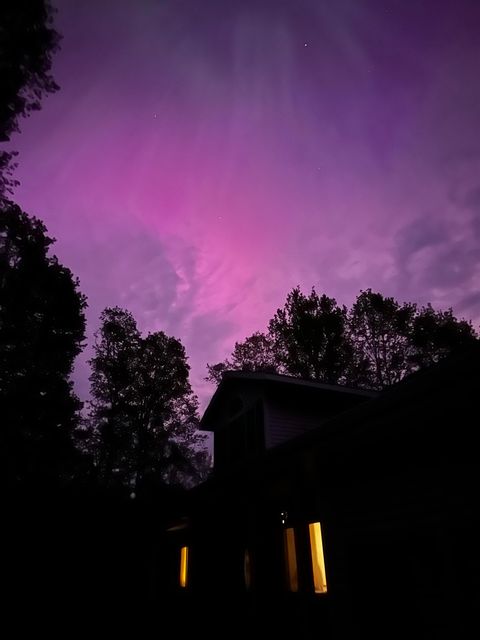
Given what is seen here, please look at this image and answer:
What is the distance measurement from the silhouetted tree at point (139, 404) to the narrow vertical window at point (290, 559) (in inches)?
705

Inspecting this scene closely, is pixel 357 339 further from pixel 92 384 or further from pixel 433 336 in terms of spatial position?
pixel 92 384

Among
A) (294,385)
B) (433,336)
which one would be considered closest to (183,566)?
(294,385)

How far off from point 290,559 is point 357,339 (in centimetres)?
1980

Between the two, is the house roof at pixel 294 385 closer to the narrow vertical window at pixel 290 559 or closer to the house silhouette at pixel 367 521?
the house silhouette at pixel 367 521

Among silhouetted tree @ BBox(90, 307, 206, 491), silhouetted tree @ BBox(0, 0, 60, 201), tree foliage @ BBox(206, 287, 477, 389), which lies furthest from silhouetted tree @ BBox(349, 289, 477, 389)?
silhouetted tree @ BBox(0, 0, 60, 201)

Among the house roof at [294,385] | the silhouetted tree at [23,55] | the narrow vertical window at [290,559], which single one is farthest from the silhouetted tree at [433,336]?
the silhouetted tree at [23,55]

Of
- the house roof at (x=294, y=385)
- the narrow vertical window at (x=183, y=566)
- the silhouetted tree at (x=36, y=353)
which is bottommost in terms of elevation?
the narrow vertical window at (x=183, y=566)

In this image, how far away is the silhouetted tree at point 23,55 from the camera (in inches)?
380

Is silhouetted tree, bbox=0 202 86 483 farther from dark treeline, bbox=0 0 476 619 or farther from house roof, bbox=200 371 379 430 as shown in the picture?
house roof, bbox=200 371 379 430

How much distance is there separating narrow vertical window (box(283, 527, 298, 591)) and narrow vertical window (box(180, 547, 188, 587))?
21.7 ft

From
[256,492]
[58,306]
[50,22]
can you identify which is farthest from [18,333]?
[256,492]

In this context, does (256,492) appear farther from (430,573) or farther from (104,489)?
(104,489)

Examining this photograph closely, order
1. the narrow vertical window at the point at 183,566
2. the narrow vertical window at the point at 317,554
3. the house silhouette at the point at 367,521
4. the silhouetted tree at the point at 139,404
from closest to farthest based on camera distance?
the house silhouette at the point at 367,521 → the narrow vertical window at the point at 317,554 → the narrow vertical window at the point at 183,566 → the silhouetted tree at the point at 139,404

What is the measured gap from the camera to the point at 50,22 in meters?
10.2
